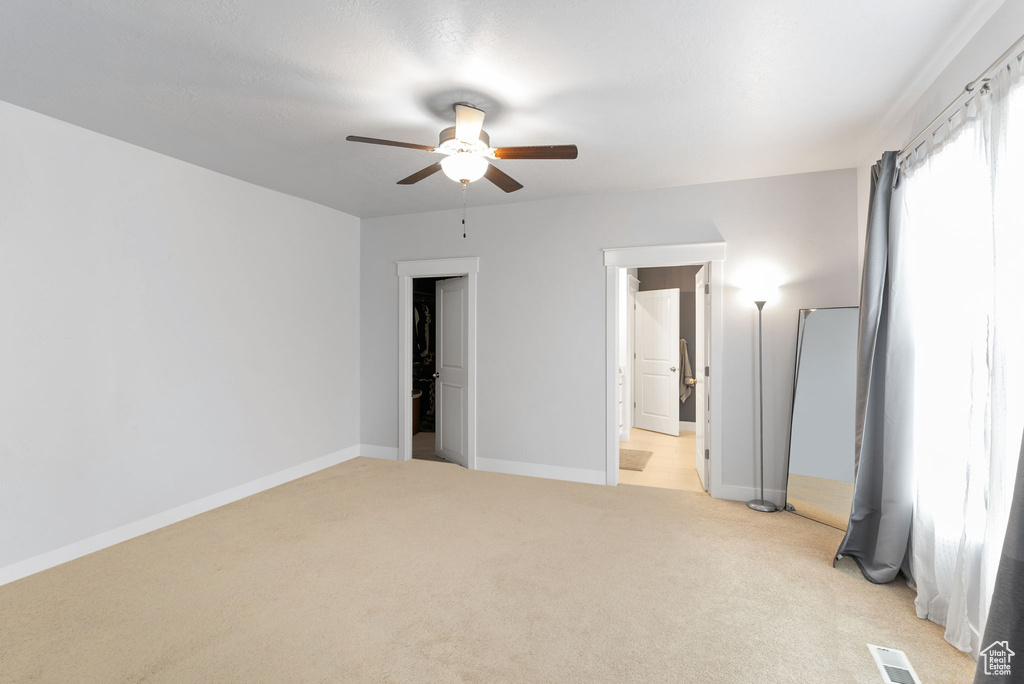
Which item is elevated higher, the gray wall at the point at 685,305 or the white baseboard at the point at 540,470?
the gray wall at the point at 685,305

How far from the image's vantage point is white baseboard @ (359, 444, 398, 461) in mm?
5707

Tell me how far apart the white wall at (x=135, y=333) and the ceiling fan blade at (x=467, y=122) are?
2414 mm

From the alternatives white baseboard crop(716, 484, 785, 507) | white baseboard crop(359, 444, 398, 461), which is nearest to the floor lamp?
white baseboard crop(716, 484, 785, 507)

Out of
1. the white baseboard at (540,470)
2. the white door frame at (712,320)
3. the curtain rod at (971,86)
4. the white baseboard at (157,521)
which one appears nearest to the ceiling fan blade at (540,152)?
the curtain rod at (971,86)

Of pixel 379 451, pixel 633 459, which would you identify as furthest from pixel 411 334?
pixel 633 459

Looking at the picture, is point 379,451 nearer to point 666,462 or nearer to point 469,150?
point 666,462

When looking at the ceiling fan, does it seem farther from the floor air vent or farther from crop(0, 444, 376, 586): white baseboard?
crop(0, 444, 376, 586): white baseboard

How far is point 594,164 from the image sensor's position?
396 centimetres

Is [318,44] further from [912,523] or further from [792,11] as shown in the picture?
[912,523]

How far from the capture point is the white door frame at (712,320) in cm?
444

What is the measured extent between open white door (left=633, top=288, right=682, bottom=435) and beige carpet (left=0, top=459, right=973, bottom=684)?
3084mm

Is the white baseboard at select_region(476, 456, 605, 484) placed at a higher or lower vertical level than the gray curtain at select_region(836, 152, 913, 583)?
lower

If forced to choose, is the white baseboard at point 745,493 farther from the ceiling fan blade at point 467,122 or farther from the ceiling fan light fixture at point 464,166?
the ceiling fan blade at point 467,122

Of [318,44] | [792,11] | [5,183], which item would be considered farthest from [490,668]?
A: [5,183]
